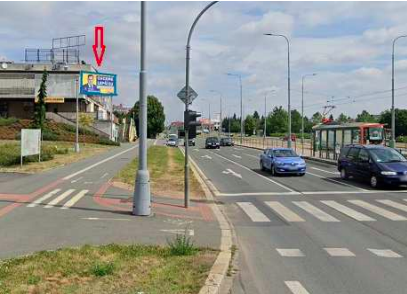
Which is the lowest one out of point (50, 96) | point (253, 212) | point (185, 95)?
point (253, 212)

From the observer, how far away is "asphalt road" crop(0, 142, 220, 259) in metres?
9.35

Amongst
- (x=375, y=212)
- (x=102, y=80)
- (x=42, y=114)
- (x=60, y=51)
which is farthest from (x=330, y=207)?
(x=60, y=51)

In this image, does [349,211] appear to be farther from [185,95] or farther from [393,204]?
[185,95]

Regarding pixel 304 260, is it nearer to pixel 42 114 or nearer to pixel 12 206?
pixel 12 206

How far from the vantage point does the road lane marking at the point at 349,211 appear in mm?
13087

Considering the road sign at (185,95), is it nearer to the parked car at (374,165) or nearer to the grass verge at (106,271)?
the grass verge at (106,271)

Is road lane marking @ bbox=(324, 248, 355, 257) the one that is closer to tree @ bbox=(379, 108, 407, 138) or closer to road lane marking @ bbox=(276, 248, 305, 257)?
road lane marking @ bbox=(276, 248, 305, 257)

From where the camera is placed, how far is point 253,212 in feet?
46.9

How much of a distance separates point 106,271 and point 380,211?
9.50 meters

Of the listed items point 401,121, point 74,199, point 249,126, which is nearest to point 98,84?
point 74,199

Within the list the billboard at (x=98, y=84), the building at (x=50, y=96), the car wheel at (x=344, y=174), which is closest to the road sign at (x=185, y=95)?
the car wheel at (x=344, y=174)

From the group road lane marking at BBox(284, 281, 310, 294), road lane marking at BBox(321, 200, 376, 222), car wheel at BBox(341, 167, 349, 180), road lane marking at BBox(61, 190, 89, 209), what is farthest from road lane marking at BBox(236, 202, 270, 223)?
car wheel at BBox(341, 167, 349, 180)

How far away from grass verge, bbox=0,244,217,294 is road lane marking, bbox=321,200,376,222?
19.4 ft

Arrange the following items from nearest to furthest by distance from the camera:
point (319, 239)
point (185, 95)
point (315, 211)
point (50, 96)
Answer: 1. point (319, 239)
2. point (315, 211)
3. point (185, 95)
4. point (50, 96)
